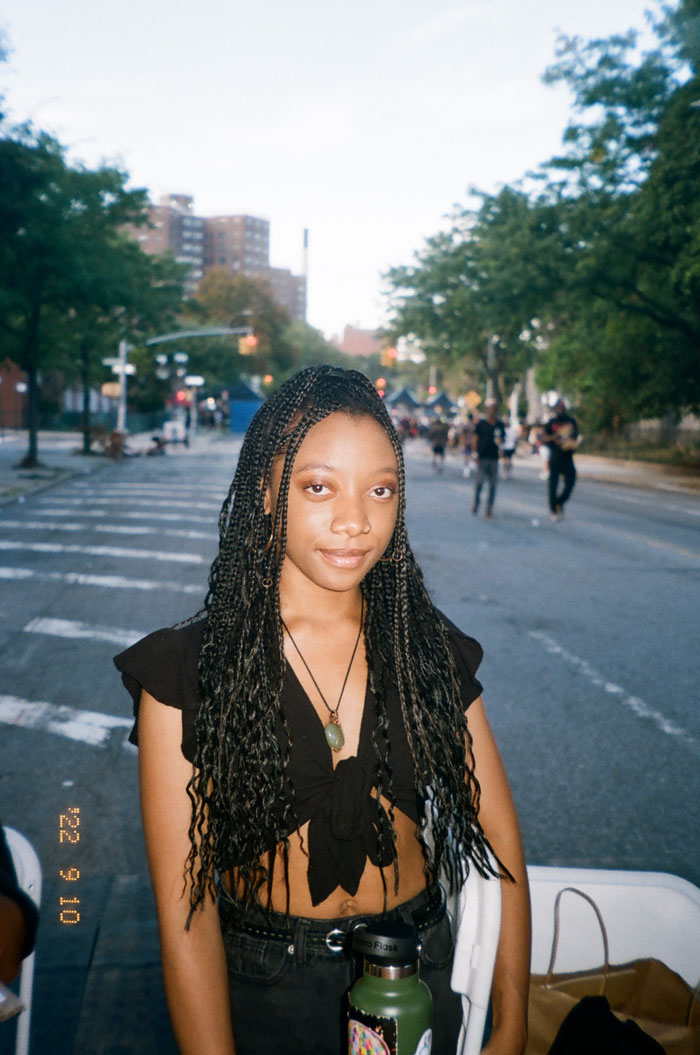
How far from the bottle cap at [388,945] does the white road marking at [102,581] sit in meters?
8.30

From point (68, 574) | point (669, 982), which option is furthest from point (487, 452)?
point (669, 982)

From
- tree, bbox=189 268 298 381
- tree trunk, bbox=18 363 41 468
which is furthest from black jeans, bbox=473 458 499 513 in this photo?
tree, bbox=189 268 298 381

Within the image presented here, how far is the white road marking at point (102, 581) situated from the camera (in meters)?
10.0

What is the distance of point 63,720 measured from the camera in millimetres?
5723

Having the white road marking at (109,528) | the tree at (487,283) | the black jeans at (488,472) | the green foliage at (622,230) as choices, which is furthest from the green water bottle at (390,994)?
the tree at (487,283)

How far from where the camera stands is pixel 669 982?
6.74ft

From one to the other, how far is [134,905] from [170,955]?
7.00 feet

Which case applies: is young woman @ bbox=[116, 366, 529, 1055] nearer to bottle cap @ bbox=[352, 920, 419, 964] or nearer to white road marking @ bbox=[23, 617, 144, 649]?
bottle cap @ bbox=[352, 920, 419, 964]

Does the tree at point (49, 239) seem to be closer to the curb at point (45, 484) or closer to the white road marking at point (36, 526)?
the curb at point (45, 484)

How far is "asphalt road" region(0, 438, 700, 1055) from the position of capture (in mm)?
3357

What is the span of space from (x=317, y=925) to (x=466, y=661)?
563mm

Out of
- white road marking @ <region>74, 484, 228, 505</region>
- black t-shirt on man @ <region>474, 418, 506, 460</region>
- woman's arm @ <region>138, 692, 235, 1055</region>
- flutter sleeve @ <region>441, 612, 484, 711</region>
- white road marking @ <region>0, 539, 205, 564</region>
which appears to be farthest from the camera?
white road marking @ <region>74, 484, 228, 505</region>

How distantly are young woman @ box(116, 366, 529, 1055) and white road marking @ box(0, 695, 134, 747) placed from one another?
385 cm

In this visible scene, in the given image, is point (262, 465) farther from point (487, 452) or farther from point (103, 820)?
point (487, 452)
